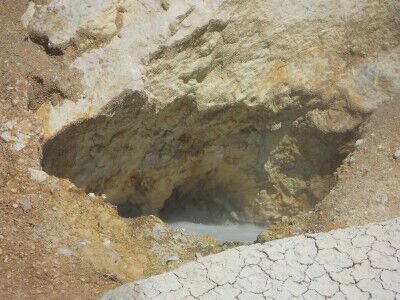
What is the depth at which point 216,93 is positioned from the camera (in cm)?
445

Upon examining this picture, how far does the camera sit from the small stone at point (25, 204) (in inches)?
127

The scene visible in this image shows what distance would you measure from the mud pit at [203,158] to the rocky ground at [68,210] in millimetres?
346

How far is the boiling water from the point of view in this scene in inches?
200

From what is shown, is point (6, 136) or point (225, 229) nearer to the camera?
point (6, 136)

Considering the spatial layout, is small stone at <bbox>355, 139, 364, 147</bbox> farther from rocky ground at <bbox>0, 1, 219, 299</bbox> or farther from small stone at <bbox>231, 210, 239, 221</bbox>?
small stone at <bbox>231, 210, 239, 221</bbox>

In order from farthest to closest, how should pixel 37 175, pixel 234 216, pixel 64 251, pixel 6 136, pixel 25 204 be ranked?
pixel 234 216
pixel 6 136
pixel 37 175
pixel 25 204
pixel 64 251

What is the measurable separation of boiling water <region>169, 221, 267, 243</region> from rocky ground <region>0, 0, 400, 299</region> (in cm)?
126

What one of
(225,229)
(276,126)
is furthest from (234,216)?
(276,126)

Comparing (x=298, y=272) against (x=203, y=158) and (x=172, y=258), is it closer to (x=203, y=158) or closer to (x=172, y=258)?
(x=172, y=258)

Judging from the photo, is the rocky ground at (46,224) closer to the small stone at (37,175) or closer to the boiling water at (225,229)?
the small stone at (37,175)

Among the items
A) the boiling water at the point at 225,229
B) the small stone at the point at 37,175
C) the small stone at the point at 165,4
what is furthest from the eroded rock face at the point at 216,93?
the small stone at the point at 37,175

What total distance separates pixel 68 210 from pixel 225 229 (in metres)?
2.38

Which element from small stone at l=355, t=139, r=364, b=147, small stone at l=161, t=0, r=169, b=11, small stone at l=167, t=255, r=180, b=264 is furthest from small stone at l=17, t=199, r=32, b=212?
small stone at l=355, t=139, r=364, b=147

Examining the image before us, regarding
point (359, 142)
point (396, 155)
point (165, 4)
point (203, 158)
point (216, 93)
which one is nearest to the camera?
point (396, 155)
